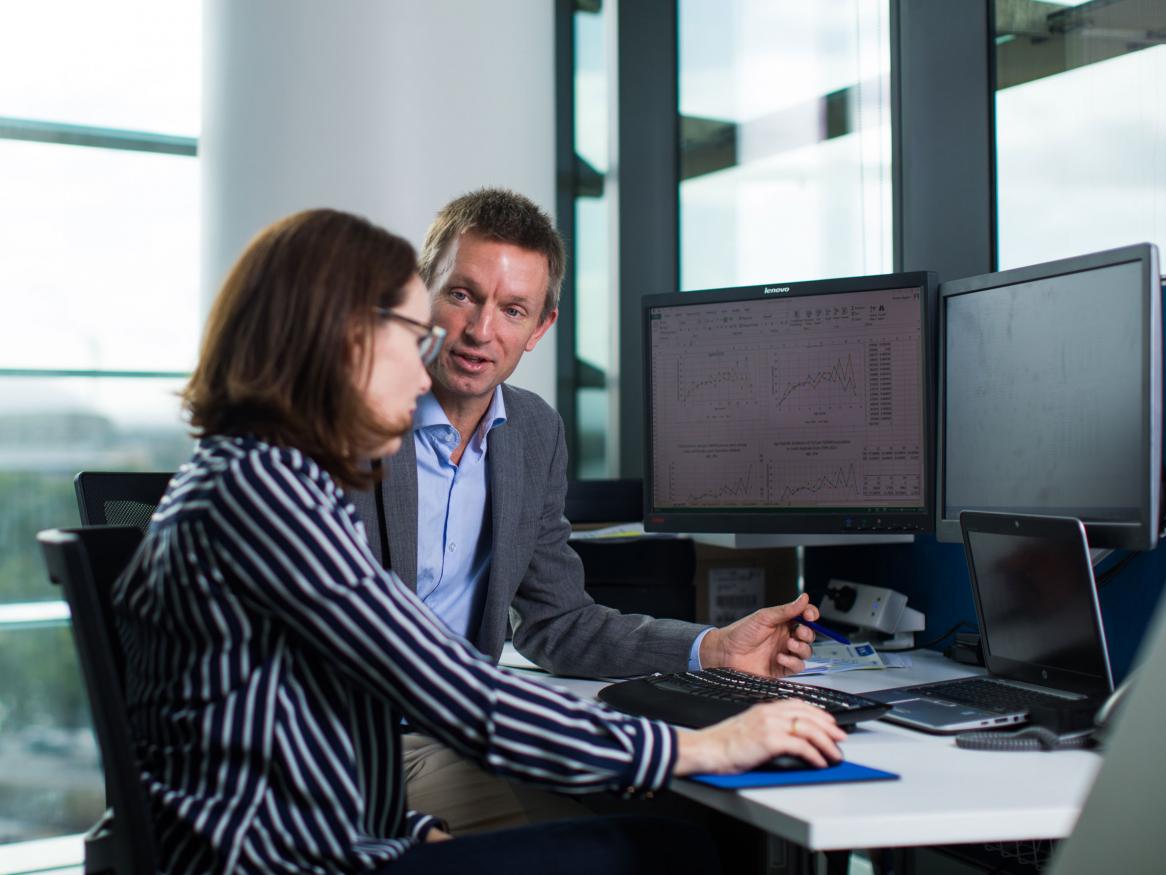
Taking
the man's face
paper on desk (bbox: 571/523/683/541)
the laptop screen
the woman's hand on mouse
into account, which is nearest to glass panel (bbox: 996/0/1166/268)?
the laptop screen

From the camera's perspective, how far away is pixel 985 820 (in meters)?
0.99

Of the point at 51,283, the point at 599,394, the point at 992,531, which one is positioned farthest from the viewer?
the point at 599,394

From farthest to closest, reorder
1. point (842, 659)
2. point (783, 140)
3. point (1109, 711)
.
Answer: point (783, 140)
point (842, 659)
point (1109, 711)

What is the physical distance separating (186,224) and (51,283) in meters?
0.41

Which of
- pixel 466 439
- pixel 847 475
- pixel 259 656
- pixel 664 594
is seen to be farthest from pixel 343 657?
pixel 664 594

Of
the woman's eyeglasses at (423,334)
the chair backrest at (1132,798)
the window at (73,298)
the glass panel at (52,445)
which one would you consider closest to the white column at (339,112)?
the window at (73,298)

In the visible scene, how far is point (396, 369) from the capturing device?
3.67 ft

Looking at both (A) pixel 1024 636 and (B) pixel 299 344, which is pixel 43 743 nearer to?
(B) pixel 299 344

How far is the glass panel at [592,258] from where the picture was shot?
11.8ft

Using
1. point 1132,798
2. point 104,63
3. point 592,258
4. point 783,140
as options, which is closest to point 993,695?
point 1132,798

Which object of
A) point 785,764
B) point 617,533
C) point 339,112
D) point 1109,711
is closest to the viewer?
point 785,764

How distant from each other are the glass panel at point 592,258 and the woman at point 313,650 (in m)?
2.43

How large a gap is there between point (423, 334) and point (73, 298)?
2471 millimetres

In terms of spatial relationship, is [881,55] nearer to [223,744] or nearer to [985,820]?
[985,820]
